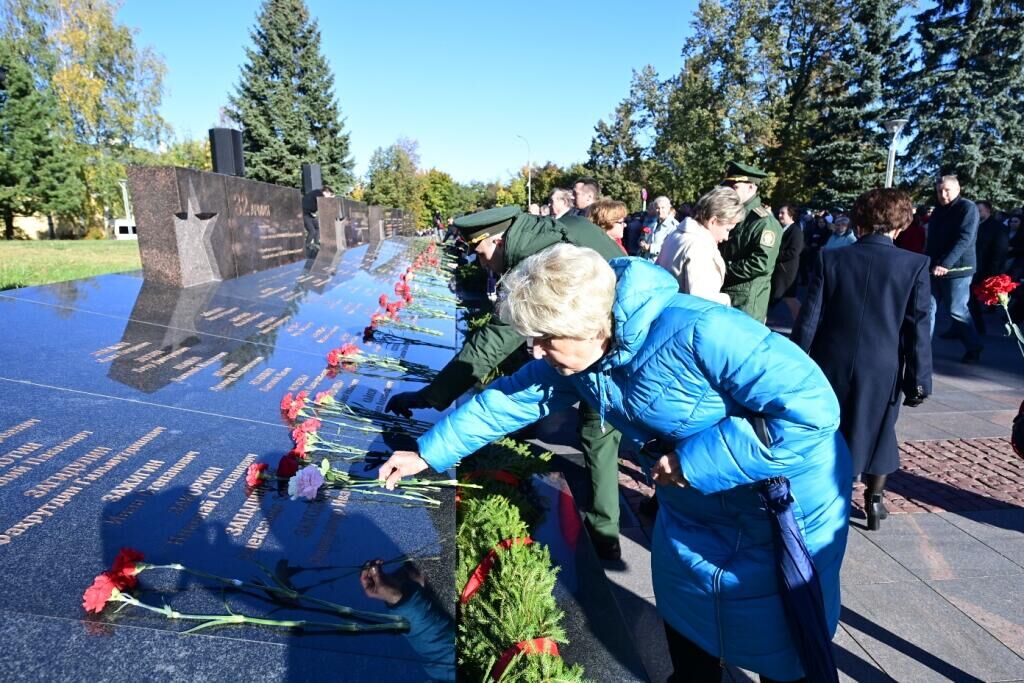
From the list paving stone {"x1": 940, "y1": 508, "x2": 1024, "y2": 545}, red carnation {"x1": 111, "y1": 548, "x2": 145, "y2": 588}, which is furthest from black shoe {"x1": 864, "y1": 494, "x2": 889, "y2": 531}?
red carnation {"x1": 111, "y1": 548, "x2": 145, "y2": 588}

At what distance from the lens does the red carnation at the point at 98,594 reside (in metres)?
1.47

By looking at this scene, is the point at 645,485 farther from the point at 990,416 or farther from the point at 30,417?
the point at 990,416

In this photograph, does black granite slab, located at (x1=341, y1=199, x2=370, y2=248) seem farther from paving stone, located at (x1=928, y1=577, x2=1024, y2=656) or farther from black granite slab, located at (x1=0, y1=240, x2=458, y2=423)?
paving stone, located at (x1=928, y1=577, x2=1024, y2=656)

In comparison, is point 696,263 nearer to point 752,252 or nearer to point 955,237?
point 752,252

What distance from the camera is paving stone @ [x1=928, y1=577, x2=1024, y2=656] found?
2477 mm

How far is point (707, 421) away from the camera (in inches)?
58.1

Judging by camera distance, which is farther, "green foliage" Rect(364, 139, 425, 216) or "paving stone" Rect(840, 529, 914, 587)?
"green foliage" Rect(364, 139, 425, 216)

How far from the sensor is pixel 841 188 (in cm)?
2392

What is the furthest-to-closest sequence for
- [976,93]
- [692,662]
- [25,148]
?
[25,148]
[976,93]
[692,662]

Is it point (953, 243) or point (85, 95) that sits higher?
point (85, 95)

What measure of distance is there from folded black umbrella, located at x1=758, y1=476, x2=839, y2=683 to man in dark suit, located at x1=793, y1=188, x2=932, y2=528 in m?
1.96

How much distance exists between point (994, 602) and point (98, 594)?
3.35 m

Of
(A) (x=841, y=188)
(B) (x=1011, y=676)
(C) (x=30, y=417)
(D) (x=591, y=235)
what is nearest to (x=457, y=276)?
(D) (x=591, y=235)

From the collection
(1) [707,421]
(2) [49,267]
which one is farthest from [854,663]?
(2) [49,267]
